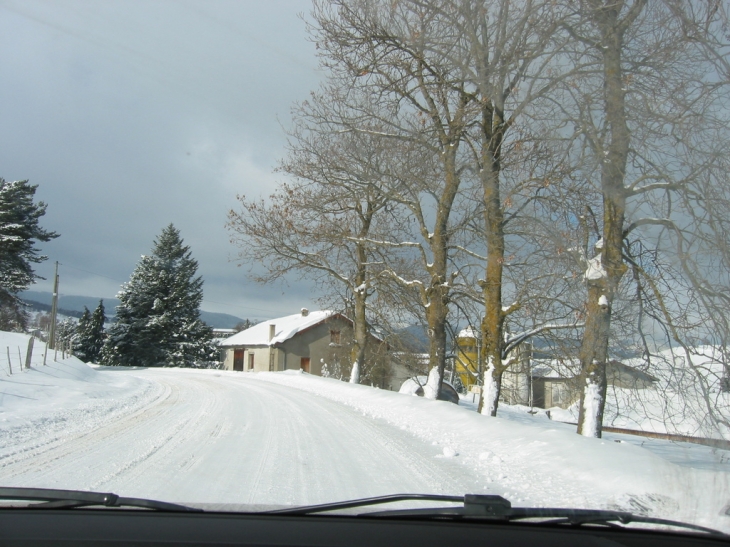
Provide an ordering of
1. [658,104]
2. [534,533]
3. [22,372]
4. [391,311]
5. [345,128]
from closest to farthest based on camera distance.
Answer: [534,533] < [658,104] < [345,128] < [22,372] < [391,311]

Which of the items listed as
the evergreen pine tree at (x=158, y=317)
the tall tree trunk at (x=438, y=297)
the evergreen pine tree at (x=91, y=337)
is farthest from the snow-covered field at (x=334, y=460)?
the evergreen pine tree at (x=91, y=337)

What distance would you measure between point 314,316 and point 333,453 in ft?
163

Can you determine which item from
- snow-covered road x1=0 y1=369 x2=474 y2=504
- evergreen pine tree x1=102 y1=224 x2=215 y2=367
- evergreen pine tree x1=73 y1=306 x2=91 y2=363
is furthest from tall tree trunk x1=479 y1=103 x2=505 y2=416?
evergreen pine tree x1=73 y1=306 x2=91 y2=363

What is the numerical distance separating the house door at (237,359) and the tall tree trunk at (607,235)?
181 ft

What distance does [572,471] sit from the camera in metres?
6.64

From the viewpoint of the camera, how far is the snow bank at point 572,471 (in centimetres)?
450

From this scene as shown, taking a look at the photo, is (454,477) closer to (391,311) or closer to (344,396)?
(344,396)

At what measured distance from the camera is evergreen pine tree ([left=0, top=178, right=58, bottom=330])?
83.5 feet

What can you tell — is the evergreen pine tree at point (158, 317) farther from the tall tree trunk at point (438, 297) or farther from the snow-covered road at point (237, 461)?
the snow-covered road at point (237, 461)

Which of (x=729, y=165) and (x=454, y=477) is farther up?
(x=729, y=165)

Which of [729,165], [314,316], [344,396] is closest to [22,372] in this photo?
[344,396]

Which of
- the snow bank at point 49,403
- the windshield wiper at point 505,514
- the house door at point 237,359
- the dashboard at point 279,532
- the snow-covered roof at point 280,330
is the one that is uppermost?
the snow-covered roof at point 280,330

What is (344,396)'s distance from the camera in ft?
62.7

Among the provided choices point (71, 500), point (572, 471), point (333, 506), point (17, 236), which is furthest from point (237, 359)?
point (333, 506)
